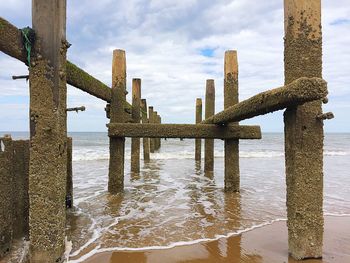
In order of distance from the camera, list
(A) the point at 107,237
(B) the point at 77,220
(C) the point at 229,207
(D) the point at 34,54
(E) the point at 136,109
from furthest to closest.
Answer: (E) the point at 136,109, (C) the point at 229,207, (B) the point at 77,220, (A) the point at 107,237, (D) the point at 34,54

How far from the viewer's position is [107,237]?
483 centimetres

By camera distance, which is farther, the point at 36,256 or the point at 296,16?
the point at 296,16

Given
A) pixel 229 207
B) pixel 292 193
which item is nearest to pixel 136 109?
pixel 229 207

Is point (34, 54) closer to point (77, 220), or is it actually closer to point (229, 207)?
point (77, 220)

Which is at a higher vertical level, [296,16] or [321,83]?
[296,16]

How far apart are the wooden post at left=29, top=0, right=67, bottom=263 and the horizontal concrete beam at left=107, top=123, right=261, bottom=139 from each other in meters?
3.69

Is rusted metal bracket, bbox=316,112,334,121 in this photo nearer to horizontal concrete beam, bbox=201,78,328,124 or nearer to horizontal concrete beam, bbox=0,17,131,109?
horizontal concrete beam, bbox=201,78,328,124

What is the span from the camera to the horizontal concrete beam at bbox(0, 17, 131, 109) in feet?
10.6

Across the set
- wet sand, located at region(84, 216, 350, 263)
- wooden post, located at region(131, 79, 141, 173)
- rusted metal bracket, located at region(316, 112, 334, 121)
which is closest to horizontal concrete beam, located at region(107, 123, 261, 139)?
wooden post, located at region(131, 79, 141, 173)

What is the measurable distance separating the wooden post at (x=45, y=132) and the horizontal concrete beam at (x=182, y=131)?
3691 millimetres

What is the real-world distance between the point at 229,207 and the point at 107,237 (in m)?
2.70

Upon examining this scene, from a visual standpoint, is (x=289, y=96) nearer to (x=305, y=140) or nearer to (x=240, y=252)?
(x=305, y=140)

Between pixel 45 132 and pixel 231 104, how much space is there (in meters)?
5.09

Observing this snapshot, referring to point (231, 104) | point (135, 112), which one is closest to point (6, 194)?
point (231, 104)
